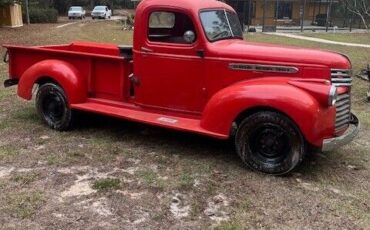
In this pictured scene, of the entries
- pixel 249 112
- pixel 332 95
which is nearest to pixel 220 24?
pixel 249 112

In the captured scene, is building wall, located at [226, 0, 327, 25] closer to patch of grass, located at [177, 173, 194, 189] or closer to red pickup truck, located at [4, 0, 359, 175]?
red pickup truck, located at [4, 0, 359, 175]

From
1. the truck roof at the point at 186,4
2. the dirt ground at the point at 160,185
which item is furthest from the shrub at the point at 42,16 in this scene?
the truck roof at the point at 186,4

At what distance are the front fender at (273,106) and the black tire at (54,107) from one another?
2.26 m

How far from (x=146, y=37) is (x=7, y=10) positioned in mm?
27470

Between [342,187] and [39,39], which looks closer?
[342,187]

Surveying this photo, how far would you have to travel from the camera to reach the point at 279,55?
547cm

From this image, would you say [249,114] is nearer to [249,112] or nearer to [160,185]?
[249,112]

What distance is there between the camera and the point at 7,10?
102 feet

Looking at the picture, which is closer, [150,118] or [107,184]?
[107,184]

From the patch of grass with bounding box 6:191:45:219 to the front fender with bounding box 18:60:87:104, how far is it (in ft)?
7.02

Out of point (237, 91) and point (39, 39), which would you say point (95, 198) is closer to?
point (237, 91)

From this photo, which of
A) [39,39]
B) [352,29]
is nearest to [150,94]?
[39,39]

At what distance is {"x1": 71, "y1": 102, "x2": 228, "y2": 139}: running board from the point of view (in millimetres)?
5715

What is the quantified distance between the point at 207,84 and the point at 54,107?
8.01 feet
